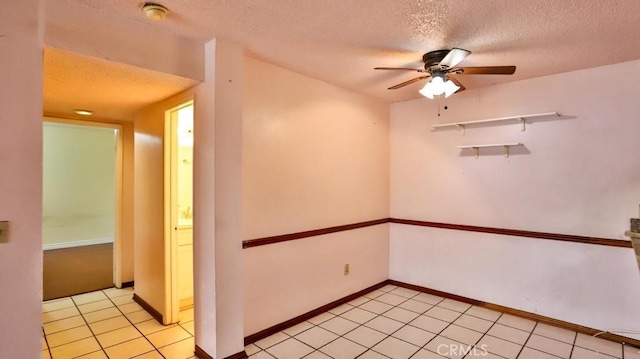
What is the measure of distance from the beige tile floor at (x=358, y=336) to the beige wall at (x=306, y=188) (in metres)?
0.33

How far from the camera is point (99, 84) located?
2.39 m

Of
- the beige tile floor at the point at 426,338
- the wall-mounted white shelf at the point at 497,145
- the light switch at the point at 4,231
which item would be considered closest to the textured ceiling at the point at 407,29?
the wall-mounted white shelf at the point at 497,145

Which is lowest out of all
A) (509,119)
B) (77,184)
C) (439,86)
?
(77,184)

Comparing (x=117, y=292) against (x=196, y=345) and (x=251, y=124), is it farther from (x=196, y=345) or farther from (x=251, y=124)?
(x=251, y=124)

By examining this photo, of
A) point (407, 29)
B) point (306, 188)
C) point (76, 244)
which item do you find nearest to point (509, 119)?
point (407, 29)

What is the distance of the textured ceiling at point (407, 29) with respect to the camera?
5.95ft

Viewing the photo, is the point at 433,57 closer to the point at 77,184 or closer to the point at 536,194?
the point at 536,194

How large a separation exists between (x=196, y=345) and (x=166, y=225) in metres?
1.05

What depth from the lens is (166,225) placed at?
292 centimetres

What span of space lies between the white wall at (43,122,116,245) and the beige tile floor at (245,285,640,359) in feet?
16.9

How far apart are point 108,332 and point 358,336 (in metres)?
2.13

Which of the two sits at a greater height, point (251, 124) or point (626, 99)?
point (626, 99)

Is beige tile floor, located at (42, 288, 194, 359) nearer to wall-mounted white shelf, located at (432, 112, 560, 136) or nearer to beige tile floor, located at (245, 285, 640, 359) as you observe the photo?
beige tile floor, located at (245, 285, 640, 359)

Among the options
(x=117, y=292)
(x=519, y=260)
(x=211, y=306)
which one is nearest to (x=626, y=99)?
(x=519, y=260)
